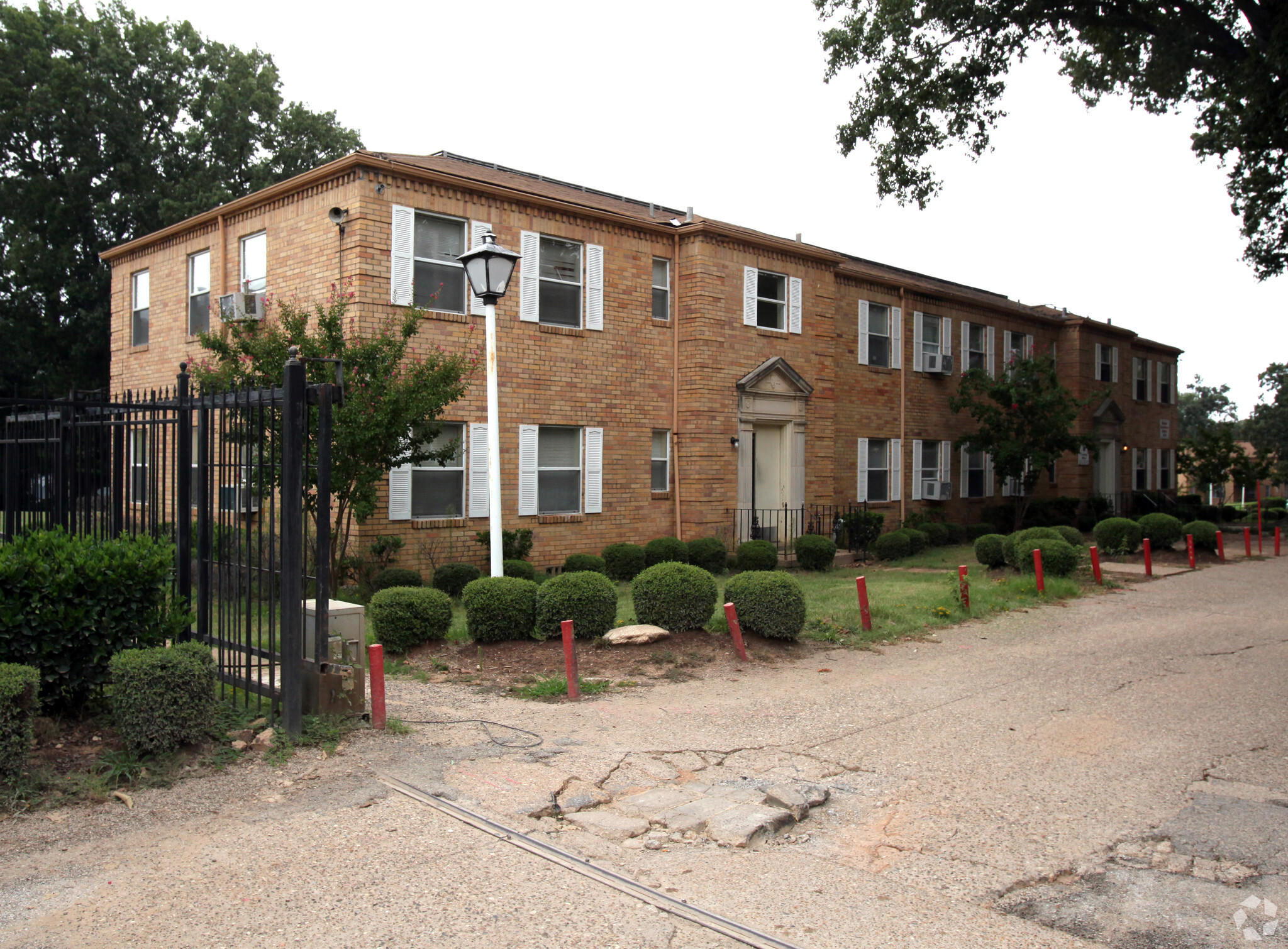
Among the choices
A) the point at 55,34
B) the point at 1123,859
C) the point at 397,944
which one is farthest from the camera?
the point at 55,34

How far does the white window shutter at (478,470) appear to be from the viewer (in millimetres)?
15414

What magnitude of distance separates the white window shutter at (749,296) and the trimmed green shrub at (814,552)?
4404 millimetres

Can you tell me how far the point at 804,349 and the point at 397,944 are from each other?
17.9 meters

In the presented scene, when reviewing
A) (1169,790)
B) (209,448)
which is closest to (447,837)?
(209,448)

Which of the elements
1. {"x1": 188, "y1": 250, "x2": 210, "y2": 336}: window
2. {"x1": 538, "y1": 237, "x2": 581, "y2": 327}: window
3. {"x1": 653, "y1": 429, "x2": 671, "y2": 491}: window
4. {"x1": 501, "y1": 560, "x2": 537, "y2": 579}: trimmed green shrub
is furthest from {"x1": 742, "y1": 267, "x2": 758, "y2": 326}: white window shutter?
{"x1": 188, "y1": 250, "x2": 210, "y2": 336}: window

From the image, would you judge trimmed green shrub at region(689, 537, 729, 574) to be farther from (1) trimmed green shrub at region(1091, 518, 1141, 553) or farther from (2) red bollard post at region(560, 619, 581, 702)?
(2) red bollard post at region(560, 619, 581, 702)

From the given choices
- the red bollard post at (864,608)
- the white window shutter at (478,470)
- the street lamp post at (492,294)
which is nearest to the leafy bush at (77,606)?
the street lamp post at (492,294)

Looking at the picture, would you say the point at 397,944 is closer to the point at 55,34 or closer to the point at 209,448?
the point at 209,448

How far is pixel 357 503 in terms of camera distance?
11844 millimetres

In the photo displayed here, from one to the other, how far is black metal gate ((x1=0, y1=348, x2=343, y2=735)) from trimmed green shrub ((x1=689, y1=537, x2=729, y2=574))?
9969 mm

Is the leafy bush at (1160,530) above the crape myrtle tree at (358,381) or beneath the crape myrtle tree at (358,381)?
beneath

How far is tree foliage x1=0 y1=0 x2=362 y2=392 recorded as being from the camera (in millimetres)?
26359

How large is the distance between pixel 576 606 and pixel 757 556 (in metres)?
8.48

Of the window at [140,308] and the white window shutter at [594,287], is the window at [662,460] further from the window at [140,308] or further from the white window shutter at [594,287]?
the window at [140,308]
